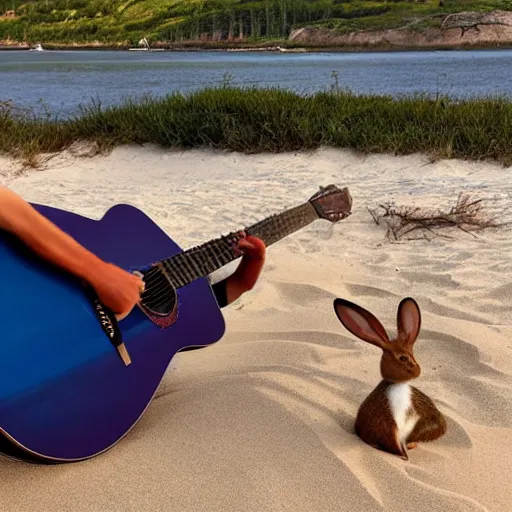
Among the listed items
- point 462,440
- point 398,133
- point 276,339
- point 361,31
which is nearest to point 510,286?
point 276,339

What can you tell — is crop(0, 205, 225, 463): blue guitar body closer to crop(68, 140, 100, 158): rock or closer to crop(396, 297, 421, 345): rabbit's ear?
crop(396, 297, 421, 345): rabbit's ear

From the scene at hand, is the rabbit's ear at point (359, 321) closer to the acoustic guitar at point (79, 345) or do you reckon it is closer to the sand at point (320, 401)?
the sand at point (320, 401)

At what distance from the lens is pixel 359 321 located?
180 centimetres

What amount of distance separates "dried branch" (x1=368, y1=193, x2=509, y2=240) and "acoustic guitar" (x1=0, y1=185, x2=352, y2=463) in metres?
2.39

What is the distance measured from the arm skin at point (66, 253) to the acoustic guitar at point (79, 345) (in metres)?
0.05

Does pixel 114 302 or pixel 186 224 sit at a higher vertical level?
pixel 114 302

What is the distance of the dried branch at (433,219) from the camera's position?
171 inches

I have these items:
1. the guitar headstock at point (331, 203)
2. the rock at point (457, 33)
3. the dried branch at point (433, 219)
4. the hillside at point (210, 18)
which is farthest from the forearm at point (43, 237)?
the hillside at point (210, 18)

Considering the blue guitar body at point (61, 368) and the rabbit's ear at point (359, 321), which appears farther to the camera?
the rabbit's ear at point (359, 321)

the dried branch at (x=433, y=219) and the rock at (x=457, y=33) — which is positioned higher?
the dried branch at (x=433, y=219)

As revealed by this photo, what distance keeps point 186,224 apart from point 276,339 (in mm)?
2543

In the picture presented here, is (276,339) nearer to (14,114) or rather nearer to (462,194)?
(462,194)

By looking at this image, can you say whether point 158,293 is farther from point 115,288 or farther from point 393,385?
point 393,385

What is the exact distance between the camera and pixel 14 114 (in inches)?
338
